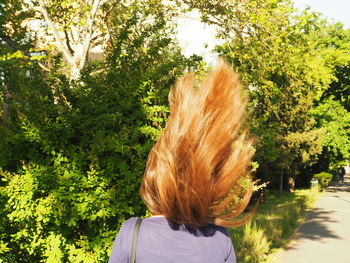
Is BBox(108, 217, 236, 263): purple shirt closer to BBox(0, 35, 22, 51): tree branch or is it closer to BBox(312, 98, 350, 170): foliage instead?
BBox(0, 35, 22, 51): tree branch

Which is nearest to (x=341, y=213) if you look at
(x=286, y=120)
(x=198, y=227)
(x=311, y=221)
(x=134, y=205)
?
(x=311, y=221)

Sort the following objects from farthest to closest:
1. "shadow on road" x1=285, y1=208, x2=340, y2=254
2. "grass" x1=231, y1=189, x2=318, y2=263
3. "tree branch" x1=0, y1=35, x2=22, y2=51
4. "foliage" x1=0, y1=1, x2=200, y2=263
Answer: "shadow on road" x1=285, y1=208, x2=340, y2=254, "tree branch" x1=0, y1=35, x2=22, y2=51, "grass" x1=231, y1=189, x2=318, y2=263, "foliage" x1=0, y1=1, x2=200, y2=263

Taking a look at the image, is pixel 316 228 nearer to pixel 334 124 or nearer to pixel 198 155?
pixel 198 155

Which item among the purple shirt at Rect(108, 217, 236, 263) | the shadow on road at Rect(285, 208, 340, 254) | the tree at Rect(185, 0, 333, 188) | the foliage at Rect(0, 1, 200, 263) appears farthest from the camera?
the shadow on road at Rect(285, 208, 340, 254)

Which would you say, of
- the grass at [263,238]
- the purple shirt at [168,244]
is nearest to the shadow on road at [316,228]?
the grass at [263,238]

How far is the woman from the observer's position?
1.54 m

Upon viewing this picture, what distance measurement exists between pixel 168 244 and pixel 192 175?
278 mm

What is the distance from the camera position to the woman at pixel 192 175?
1.54 m

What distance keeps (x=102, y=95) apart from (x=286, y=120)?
2050cm

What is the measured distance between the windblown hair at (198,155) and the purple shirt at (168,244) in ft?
0.15

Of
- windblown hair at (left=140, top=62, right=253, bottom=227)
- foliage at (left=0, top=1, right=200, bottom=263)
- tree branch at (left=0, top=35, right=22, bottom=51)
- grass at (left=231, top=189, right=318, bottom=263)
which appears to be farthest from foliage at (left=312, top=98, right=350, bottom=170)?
windblown hair at (left=140, top=62, right=253, bottom=227)

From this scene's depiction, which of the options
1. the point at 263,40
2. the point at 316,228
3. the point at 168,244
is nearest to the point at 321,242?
the point at 316,228

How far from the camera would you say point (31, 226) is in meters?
4.32

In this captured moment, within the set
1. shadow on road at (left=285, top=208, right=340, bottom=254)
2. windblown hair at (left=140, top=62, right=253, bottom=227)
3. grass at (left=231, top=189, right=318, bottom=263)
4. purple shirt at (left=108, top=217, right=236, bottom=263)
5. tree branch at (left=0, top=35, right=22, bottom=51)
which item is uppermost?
tree branch at (left=0, top=35, right=22, bottom=51)
